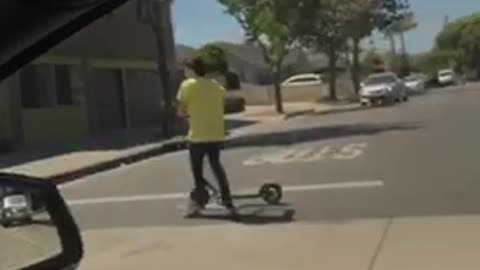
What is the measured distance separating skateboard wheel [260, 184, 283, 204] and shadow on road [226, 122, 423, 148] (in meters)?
12.8

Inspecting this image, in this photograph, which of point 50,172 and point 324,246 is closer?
point 324,246

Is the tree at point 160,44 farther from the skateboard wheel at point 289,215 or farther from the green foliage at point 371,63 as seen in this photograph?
the green foliage at point 371,63

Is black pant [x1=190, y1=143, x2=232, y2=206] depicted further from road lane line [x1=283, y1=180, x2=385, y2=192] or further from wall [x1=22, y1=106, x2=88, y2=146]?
wall [x1=22, y1=106, x2=88, y2=146]

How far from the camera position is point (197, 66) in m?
11.9

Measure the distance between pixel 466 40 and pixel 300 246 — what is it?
112 meters

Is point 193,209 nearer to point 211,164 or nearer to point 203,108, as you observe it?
point 211,164

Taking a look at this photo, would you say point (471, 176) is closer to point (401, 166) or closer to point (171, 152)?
point (401, 166)

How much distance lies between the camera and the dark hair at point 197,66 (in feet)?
39.0

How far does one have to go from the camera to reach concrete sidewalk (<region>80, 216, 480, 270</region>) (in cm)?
871

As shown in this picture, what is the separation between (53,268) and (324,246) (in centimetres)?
700

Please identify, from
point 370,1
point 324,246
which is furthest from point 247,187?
point 370,1

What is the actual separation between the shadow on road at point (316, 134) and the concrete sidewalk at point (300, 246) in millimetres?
14508

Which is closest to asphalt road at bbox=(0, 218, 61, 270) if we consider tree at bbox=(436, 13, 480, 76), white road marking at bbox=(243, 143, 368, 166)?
white road marking at bbox=(243, 143, 368, 166)

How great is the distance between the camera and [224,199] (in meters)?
12.0
